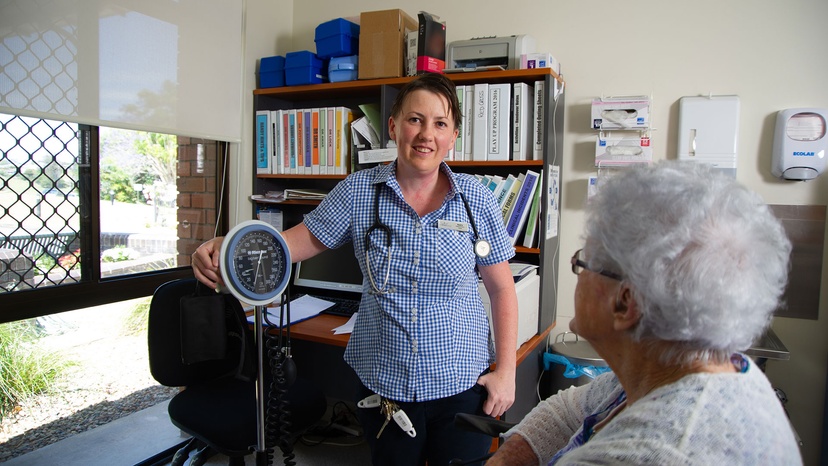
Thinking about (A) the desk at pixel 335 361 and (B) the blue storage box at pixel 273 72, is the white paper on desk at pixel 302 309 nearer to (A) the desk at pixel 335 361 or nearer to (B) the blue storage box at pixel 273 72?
(A) the desk at pixel 335 361

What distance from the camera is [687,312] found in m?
0.78

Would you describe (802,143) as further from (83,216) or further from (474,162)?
(83,216)

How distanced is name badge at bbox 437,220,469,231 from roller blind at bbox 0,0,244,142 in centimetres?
160

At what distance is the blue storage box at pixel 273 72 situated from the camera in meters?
2.89

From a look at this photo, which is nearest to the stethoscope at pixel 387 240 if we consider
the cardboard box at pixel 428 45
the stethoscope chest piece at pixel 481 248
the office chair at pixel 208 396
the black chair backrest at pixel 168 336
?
the stethoscope chest piece at pixel 481 248

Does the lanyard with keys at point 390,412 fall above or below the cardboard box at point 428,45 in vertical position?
below

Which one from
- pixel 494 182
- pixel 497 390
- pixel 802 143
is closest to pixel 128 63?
pixel 494 182

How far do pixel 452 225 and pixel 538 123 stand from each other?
1.07 meters

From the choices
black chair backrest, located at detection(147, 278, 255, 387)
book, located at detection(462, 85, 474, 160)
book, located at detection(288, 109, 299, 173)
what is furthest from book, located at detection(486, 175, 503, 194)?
black chair backrest, located at detection(147, 278, 255, 387)

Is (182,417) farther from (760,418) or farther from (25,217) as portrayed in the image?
(760,418)

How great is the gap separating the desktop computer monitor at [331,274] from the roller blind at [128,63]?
0.80m

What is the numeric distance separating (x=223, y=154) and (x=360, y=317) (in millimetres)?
1768

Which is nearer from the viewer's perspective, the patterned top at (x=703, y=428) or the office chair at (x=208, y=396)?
the patterned top at (x=703, y=428)

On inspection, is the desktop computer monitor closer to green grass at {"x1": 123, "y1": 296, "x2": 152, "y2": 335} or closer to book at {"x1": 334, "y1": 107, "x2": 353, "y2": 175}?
book at {"x1": 334, "y1": 107, "x2": 353, "y2": 175}
